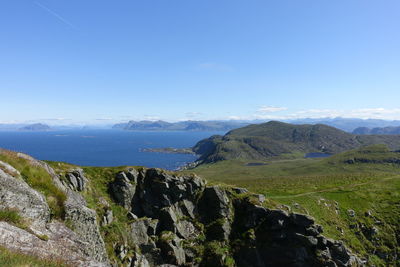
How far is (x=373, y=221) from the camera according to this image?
158 ft

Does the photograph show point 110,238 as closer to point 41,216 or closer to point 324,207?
point 41,216

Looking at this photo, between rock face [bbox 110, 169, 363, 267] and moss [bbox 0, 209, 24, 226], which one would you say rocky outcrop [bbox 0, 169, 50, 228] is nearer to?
moss [bbox 0, 209, 24, 226]

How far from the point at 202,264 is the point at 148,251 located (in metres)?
7.80

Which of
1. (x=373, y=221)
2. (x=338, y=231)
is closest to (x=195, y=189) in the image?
(x=338, y=231)

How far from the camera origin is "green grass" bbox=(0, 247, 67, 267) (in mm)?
7422

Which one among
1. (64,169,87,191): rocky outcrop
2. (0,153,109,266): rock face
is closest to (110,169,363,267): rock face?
(64,169,87,191): rocky outcrop

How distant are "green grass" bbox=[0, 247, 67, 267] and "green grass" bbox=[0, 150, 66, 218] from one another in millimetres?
6848

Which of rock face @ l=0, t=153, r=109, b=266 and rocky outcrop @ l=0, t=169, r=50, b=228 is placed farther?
rocky outcrop @ l=0, t=169, r=50, b=228

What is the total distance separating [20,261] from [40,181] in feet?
34.0

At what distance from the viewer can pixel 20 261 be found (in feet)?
25.3

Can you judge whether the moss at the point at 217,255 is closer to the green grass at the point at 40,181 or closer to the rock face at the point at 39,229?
the rock face at the point at 39,229

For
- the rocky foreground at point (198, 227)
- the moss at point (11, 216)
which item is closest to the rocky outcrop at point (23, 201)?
the moss at point (11, 216)

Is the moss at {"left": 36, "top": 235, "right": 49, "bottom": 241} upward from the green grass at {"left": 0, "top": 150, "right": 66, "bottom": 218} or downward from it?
downward

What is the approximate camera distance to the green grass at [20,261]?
24.3 ft
